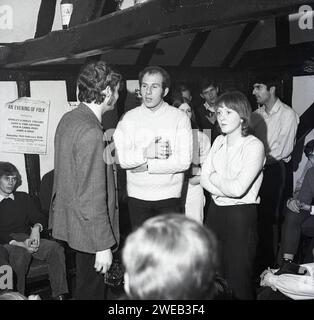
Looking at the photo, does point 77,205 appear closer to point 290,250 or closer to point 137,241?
point 137,241

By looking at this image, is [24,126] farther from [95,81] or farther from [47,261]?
[95,81]

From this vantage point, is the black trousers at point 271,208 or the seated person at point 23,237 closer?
the seated person at point 23,237

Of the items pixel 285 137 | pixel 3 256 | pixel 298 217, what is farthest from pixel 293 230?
pixel 3 256

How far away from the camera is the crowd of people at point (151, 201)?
3.53ft

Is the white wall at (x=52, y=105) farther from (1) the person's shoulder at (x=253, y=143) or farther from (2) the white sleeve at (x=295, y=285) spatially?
(2) the white sleeve at (x=295, y=285)

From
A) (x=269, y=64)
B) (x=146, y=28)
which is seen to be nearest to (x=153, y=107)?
(x=146, y=28)

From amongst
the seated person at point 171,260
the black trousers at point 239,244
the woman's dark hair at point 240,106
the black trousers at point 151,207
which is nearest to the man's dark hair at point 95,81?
the woman's dark hair at point 240,106

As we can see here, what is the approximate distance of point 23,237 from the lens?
3.34m

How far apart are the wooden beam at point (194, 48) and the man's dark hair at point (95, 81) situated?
315cm

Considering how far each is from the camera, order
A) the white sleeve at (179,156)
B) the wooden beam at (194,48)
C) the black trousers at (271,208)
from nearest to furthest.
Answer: the white sleeve at (179,156) < the black trousers at (271,208) < the wooden beam at (194,48)

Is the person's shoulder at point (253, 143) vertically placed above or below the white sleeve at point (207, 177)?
above

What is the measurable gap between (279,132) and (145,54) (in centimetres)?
171

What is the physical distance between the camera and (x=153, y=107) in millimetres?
2721
